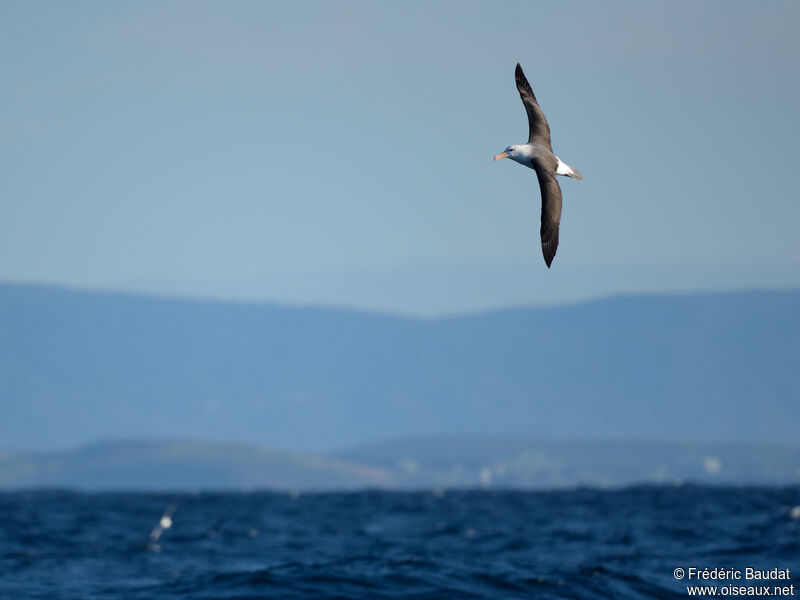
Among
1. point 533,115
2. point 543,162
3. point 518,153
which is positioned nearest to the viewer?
point 543,162

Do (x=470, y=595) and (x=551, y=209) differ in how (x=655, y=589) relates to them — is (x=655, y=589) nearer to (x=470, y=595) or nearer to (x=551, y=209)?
(x=470, y=595)

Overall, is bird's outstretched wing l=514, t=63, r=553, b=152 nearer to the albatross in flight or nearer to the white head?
the albatross in flight

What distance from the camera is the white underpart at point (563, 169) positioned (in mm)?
→ 18625

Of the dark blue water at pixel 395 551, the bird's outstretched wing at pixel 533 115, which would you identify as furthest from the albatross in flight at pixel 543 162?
the dark blue water at pixel 395 551

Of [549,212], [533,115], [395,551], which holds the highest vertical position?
[533,115]

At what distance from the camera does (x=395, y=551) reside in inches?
1688

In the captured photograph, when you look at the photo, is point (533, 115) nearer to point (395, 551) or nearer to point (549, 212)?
point (549, 212)

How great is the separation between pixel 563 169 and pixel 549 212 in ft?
4.31

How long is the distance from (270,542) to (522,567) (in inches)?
622

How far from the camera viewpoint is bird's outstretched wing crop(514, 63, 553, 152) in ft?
65.1

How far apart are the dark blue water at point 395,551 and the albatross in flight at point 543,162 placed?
1154 centimetres

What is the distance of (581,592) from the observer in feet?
94.4

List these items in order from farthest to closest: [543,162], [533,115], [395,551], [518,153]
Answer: [395,551], [533,115], [518,153], [543,162]

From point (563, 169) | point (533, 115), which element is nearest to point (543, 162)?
point (563, 169)
